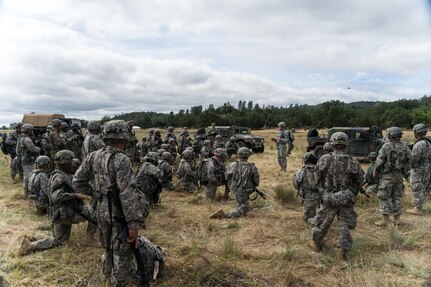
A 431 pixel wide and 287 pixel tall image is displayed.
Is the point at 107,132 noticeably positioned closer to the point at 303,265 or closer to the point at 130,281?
the point at 130,281

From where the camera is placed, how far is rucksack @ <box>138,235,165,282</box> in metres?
4.05

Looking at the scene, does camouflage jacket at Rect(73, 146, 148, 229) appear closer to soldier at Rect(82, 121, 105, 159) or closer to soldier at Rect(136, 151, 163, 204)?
soldier at Rect(82, 121, 105, 159)

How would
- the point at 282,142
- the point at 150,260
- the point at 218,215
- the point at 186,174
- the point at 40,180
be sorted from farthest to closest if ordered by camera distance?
the point at 282,142 < the point at 186,174 < the point at 218,215 < the point at 40,180 < the point at 150,260

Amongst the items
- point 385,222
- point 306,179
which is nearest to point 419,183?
point 385,222

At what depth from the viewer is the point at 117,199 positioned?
3.53 metres

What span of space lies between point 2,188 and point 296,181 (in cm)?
813

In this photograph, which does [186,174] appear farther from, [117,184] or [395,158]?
→ [117,184]

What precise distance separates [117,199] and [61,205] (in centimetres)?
176

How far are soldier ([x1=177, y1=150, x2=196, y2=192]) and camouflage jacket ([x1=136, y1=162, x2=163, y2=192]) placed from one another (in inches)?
81.0

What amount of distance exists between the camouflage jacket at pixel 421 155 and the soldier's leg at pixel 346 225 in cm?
308

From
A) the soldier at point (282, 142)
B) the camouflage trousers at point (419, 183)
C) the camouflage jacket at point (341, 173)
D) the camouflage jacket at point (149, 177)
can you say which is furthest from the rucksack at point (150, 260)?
the soldier at point (282, 142)

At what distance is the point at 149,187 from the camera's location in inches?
294

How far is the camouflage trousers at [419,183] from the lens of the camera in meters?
7.07

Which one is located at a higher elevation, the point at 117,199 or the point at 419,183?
the point at 117,199
